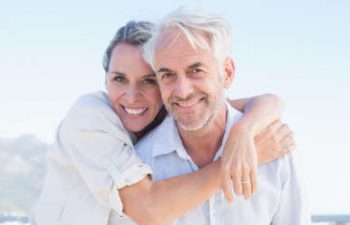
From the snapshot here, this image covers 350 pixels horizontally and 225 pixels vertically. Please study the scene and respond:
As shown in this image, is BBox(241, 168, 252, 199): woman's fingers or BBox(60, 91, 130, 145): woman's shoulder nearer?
BBox(241, 168, 252, 199): woman's fingers

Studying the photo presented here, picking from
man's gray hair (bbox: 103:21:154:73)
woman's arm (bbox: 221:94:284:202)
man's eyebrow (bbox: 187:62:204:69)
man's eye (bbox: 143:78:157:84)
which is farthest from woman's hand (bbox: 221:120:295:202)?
man's gray hair (bbox: 103:21:154:73)

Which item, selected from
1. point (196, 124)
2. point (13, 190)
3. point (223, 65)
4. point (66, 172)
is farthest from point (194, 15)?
point (13, 190)

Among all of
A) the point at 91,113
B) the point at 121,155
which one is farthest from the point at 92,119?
the point at 121,155

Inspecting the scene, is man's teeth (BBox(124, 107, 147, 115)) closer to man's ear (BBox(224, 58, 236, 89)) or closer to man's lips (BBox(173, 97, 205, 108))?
man's lips (BBox(173, 97, 205, 108))

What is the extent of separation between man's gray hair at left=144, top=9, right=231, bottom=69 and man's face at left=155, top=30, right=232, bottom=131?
2cm

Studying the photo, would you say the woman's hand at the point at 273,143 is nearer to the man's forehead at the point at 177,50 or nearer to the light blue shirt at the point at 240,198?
the light blue shirt at the point at 240,198

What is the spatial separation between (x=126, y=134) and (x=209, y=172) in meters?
0.34

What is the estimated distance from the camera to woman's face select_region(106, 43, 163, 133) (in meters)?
2.25

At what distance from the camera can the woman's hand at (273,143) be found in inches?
85.3

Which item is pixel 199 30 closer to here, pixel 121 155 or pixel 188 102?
pixel 188 102

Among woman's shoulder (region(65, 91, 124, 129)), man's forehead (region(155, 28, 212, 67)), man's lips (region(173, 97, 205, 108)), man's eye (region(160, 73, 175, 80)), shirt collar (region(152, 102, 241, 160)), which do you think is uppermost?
man's forehead (region(155, 28, 212, 67))

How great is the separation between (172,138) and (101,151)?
0.27 m

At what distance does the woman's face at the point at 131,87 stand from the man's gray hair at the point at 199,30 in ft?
0.24

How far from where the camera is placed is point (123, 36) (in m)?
2.30
